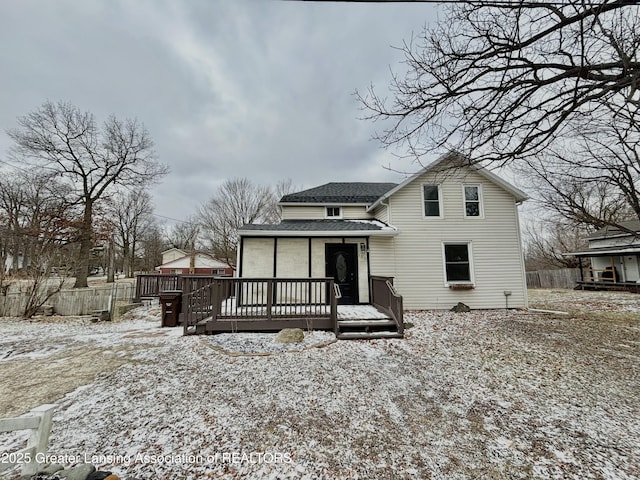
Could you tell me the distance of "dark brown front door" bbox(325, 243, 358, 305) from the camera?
9.05 m

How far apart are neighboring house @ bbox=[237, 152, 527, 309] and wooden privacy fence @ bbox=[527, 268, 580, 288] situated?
16119 millimetres

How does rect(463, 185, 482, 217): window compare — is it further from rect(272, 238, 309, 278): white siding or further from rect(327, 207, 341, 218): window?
rect(272, 238, 309, 278): white siding

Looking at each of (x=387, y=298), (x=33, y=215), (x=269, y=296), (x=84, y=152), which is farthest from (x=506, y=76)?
(x=33, y=215)

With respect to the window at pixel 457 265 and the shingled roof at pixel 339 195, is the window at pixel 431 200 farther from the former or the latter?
the shingled roof at pixel 339 195

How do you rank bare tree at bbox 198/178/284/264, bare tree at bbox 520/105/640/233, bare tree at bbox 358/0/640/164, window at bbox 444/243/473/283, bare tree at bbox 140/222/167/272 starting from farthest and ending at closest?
bare tree at bbox 140/222/167/272 < bare tree at bbox 198/178/284/264 < window at bbox 444/243/473/283 < bare tree at bbox 520/105/640/233 < bare tree at bbox 358/0/640/164

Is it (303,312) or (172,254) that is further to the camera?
(172,254)

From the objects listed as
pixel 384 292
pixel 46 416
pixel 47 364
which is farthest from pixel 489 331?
pixel 47 364

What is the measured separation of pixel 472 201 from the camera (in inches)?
383

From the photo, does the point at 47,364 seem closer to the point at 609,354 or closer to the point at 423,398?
the point at 423,398

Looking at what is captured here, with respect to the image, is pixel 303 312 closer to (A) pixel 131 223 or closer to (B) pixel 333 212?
(B) pixel 333 212

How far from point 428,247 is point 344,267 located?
3.21 metres

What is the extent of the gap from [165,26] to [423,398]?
28.4ft

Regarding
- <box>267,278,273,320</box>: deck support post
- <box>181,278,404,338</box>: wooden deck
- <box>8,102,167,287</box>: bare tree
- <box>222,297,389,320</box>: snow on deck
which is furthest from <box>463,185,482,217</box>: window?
<box>8,102,167,287</box>: bare tree

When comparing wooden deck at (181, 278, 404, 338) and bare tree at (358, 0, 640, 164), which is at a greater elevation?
bare tree at (358, 0, 640, 164)
